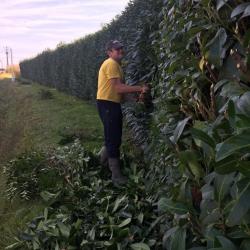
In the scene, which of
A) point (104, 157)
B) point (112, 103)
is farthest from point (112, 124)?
point (104, 157)

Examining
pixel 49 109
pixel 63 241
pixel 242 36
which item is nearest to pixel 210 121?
pixel 242 36

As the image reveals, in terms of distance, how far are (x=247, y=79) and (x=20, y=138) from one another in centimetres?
1131

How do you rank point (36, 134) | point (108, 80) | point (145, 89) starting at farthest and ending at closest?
point (36, 134) → point (108, 80) → point (145, 89)

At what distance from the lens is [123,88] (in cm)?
585

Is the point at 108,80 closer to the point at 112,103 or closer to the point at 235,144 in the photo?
the point at 112,103

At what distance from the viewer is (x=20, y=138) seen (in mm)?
12852

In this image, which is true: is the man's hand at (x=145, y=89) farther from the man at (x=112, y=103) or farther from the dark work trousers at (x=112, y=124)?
the dark work trousers at (x=112, y=124)

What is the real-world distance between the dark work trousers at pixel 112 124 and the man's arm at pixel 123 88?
27cm

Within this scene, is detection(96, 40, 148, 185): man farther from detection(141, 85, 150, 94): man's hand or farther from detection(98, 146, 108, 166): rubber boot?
detection(141, 85, 150, 94): man's hand

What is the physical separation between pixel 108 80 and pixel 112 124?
A: 55 cm

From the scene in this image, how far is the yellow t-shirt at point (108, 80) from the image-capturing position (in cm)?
600

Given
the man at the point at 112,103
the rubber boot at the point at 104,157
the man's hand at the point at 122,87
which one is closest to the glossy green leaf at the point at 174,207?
the man's hand at the point at 122,87

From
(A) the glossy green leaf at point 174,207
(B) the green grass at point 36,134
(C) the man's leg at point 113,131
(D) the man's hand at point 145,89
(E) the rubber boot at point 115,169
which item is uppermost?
(D) the man's hand at point 145,89

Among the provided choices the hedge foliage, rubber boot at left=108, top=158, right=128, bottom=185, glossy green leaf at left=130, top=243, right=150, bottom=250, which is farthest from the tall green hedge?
the hedge foliage
